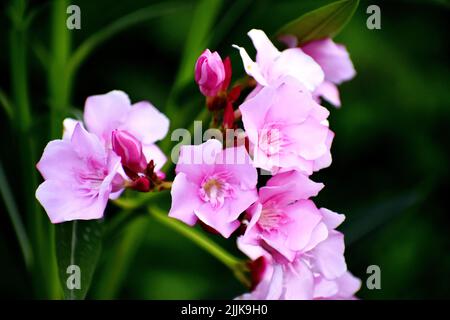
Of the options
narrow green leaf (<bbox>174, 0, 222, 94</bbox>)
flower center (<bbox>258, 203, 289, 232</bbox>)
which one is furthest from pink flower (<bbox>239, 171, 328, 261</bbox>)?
narrow green leaf (<bbox>174, 0, 222, 94</bbox>)

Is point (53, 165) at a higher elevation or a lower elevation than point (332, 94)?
lower

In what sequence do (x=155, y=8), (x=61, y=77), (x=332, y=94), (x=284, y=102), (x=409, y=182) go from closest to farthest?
(x=284, y=102) → (x=332, y=94) → (x=61, y=77) → (x=155, y=8) → (x=409, y=182)

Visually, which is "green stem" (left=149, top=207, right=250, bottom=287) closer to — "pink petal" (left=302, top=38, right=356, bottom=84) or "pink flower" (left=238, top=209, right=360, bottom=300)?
"pink flower" (left=238, top=209, right=360, bottom=300)

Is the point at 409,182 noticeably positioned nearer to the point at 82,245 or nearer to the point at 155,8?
the point at 155,8

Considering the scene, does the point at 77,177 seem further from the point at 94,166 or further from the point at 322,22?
the point at 322,22

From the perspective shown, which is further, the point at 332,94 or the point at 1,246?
the point at 1,246

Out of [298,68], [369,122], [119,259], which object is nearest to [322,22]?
[298,68]

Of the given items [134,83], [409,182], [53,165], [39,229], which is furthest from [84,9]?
[409,182]
